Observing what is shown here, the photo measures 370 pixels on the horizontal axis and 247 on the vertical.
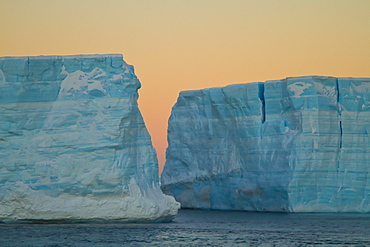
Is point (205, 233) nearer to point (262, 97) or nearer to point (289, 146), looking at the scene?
point (289, 146)

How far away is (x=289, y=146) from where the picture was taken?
1115 inches

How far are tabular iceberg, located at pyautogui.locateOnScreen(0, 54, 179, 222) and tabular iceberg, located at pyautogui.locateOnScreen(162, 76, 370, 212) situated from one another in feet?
23.7

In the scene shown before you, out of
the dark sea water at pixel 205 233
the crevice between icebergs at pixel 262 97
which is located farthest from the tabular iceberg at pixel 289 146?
the dark sea water at pixel 205 233

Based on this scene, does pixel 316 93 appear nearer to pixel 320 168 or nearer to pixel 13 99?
pixel 320 168

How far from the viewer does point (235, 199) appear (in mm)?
30188

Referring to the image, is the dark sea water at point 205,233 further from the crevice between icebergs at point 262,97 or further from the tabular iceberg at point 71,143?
→ the crevice between icebergs at point 262,97

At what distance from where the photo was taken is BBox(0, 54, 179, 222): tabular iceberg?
21.0m

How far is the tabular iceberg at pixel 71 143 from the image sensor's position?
2105 centimetres

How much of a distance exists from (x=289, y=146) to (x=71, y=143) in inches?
373

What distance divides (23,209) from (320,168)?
35.9 feet

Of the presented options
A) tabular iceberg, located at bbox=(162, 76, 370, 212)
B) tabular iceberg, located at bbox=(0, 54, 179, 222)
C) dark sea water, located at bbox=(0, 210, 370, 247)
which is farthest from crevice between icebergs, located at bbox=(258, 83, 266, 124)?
tabular iceberg, located at bbox=(0, 54, 179, 222)

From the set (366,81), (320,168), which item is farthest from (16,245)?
(366,81)

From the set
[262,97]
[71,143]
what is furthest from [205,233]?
[262,97]

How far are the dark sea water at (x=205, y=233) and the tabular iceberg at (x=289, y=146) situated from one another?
1.73 metres
